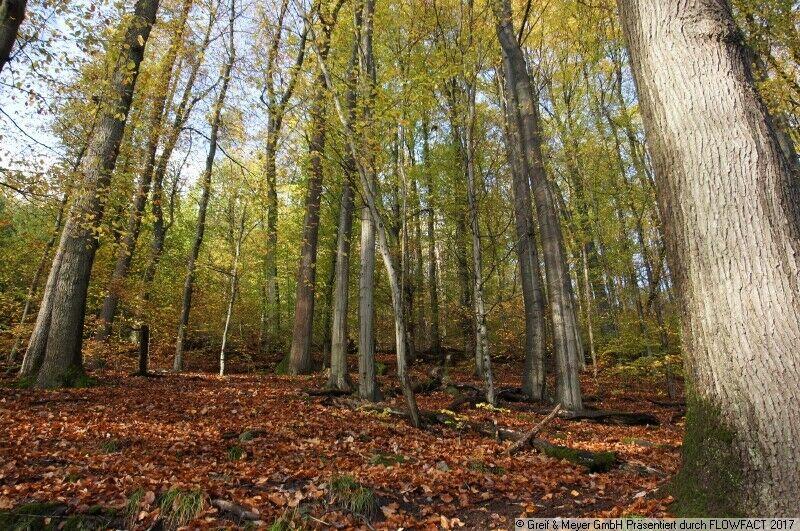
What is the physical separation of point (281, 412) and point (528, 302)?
21.6 ft

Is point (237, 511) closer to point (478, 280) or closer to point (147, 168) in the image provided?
point (478, 280)

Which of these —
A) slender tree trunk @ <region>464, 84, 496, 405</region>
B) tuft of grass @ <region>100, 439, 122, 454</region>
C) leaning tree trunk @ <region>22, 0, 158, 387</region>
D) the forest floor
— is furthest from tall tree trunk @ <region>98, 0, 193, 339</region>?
slender tree trunk @ <region>464, 84, 496, 405</region>

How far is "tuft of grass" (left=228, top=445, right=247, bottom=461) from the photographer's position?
4898mm

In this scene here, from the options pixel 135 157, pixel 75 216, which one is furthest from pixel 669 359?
pixel 135 157

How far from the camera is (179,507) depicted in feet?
10.5

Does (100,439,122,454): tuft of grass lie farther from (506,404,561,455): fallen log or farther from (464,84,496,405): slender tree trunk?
(464,84,496,405): slender tree trunk

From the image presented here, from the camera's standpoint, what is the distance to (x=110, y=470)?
4.00 meters

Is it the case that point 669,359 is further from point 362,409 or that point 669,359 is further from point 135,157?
point 135,157

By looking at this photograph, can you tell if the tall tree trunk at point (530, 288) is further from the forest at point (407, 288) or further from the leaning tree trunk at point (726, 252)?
the leaning tree trunk at point (726, 252)

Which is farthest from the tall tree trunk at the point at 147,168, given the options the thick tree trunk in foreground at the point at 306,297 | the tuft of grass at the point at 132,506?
the tuft of grass at the point at 132,506

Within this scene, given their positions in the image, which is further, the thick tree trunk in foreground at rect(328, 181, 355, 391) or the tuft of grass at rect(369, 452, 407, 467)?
the thick tree trunk in foreground at rect(328, 181, 355, 391)

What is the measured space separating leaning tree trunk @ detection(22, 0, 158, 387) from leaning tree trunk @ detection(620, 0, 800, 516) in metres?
8.08

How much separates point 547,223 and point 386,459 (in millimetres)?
6609

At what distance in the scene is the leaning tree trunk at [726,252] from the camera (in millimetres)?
2447
